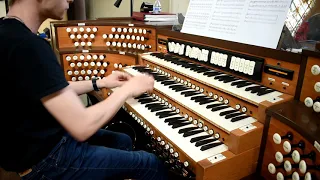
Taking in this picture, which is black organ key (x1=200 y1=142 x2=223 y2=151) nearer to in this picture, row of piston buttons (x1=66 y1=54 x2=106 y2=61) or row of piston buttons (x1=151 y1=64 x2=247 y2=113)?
row of piston buttons (x1=151 y1=64 x2=247 y2=113)

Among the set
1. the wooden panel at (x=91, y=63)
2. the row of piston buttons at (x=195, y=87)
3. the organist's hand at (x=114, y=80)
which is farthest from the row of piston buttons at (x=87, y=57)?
the organist's hand at (x=114, y=80)

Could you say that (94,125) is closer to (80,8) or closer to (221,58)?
(221,58)

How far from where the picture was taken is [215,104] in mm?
1481

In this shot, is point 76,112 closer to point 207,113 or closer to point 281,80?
point 207,113

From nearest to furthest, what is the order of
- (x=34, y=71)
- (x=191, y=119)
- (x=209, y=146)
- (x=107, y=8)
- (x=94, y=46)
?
(x=34, y=71)
(x=209, y=146)
(x=191, y=119)
(x=94, y=46)
(x=107, y=8)

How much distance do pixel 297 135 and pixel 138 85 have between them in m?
0.73

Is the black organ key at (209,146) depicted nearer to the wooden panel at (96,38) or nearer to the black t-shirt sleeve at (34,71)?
the black t-shirt sleeve at (34,71)

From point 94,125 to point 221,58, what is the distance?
105 centimetres

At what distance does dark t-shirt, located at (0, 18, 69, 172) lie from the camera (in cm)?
87

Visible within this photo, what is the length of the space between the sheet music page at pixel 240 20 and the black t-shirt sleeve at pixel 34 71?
44.8 inches

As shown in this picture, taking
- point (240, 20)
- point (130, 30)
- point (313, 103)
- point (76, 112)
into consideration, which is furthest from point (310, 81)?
point (130, 30)

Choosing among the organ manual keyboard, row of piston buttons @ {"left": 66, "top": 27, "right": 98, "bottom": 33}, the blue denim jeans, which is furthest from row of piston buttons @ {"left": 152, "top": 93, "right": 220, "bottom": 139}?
row of piston buttons @ {"left": 66, "top": 27, "right": 98, "bottom": 33}

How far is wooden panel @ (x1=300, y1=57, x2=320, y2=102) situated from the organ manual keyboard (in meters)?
0.05

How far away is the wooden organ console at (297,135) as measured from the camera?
956 mm
